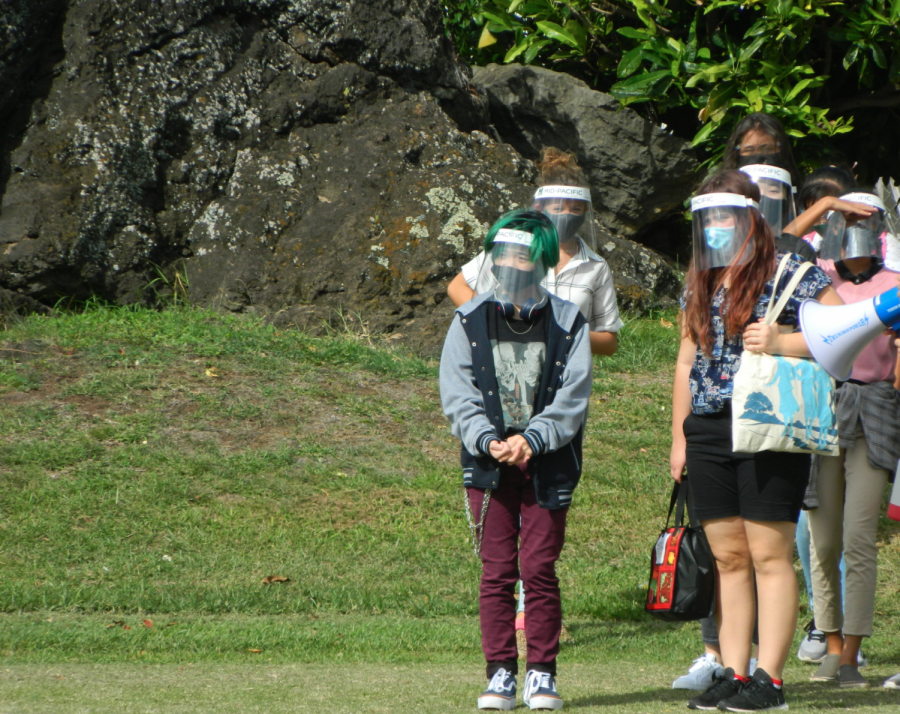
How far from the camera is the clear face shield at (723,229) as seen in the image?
3270 mm

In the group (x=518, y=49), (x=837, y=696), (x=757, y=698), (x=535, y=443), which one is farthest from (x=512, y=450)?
(x=518, y=49)

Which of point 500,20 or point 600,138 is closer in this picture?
point 500,20

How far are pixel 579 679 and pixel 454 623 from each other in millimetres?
1145

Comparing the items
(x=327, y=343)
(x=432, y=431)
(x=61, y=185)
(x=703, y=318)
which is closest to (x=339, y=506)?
(x=432, y=431)

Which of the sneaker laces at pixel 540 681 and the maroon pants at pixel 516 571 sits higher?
the maroon pants at pixel 516 571

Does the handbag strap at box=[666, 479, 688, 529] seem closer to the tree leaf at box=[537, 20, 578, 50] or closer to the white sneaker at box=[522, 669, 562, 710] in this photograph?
the white sneaker at box=[522, 669, 562, 710]

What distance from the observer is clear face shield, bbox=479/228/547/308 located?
11.5ft

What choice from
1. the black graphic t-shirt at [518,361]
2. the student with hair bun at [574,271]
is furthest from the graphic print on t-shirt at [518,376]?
the student with hair bun at [574,271]

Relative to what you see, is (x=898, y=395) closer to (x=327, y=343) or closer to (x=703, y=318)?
(x=703, y=318)

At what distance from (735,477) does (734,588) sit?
0.37 m

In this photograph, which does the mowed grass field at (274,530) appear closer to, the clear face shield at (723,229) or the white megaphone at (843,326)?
the white megaphone at (843,326)

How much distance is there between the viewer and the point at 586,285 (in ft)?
13.9

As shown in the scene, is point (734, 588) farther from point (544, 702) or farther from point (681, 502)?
point (544, 702)

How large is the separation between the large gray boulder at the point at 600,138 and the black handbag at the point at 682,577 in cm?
675
